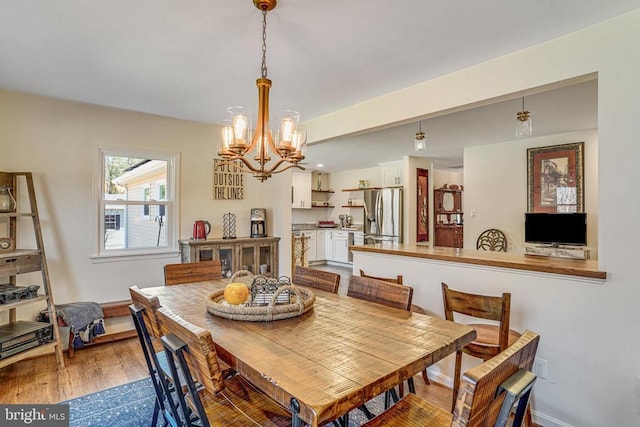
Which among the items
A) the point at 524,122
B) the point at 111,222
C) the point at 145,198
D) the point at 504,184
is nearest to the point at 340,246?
the point at 504,184

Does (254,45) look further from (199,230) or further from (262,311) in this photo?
(199,230)

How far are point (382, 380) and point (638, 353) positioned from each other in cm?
165

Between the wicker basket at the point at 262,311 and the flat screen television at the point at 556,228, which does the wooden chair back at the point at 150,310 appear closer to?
the wicker basket at the point at 262,311

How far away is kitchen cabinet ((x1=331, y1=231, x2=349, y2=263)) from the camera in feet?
26.7

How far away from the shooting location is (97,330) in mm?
3258

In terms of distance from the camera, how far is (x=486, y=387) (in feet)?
2.93

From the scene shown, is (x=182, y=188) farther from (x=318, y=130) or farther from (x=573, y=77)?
(x=573, y=77)

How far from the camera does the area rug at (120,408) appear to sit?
2.17 metres

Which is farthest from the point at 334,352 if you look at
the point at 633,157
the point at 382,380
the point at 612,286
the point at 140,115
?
the point at 140,115

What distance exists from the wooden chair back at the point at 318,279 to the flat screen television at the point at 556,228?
373cm

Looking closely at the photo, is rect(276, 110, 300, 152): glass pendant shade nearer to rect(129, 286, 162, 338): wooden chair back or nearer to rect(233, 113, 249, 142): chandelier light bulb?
rect(233, 113, 249, 142): chandelier light bulb

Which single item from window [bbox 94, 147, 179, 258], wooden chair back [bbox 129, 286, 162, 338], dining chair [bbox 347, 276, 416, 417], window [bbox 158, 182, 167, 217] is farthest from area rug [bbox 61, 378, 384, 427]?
window [bbox 158, 182, 167, 217]

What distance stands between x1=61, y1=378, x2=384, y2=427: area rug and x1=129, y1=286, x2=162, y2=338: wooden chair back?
856 mm

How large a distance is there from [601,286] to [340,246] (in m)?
6.45
